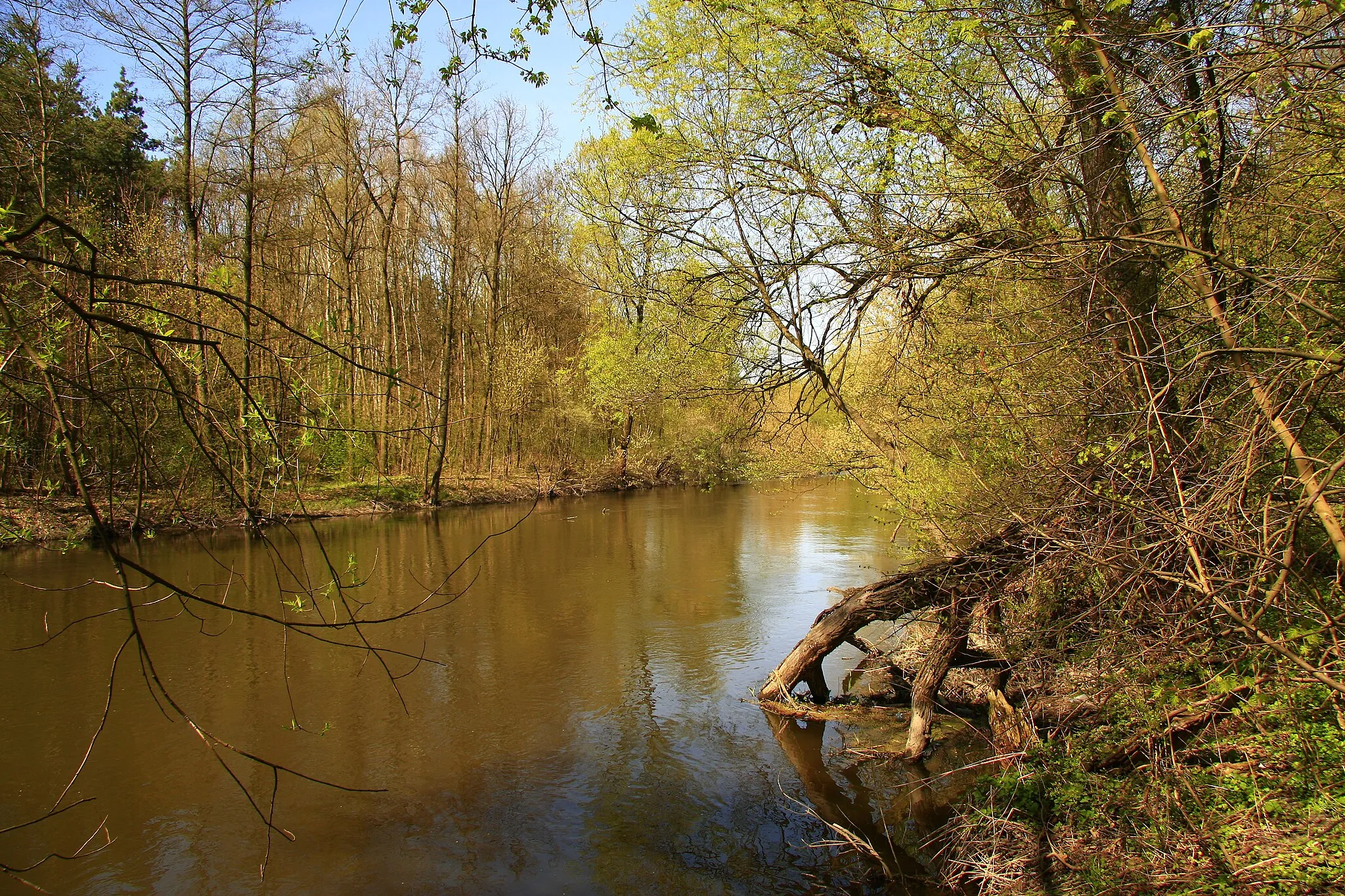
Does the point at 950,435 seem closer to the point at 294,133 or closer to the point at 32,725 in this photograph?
the point at 32,725

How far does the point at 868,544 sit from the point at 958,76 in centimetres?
1030

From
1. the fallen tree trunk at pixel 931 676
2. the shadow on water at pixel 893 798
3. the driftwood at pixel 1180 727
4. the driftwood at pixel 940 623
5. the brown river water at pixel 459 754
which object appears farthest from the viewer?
the fallen tree trunk at pixel 931 676

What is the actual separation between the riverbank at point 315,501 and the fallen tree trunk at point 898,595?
2886mm

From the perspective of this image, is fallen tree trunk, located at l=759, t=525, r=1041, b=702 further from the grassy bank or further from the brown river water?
the grassy bank

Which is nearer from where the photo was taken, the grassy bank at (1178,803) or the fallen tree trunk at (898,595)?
the grassy bank at (1178,803)

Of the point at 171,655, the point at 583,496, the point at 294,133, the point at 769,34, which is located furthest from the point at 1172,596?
the point at 583,496

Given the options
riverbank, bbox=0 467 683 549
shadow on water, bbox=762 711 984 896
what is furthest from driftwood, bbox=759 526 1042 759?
riverbank, bbox=0 467 683 549

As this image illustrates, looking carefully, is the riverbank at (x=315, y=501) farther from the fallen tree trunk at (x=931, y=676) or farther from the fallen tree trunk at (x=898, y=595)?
the fallen tree trunk at (x=931, y=676)

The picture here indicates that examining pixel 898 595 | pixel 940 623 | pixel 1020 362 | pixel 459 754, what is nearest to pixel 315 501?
pixel 459 754

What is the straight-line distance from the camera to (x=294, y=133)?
1772 cm

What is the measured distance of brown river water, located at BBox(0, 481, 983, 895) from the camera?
4793mm

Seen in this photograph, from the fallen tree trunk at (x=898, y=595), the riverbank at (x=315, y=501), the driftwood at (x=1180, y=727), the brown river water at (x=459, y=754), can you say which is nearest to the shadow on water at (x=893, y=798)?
the brown river water at (x=459, y=754)

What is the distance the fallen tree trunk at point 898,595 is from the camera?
5492 millimetres

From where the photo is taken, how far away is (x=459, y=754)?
6.36 m
